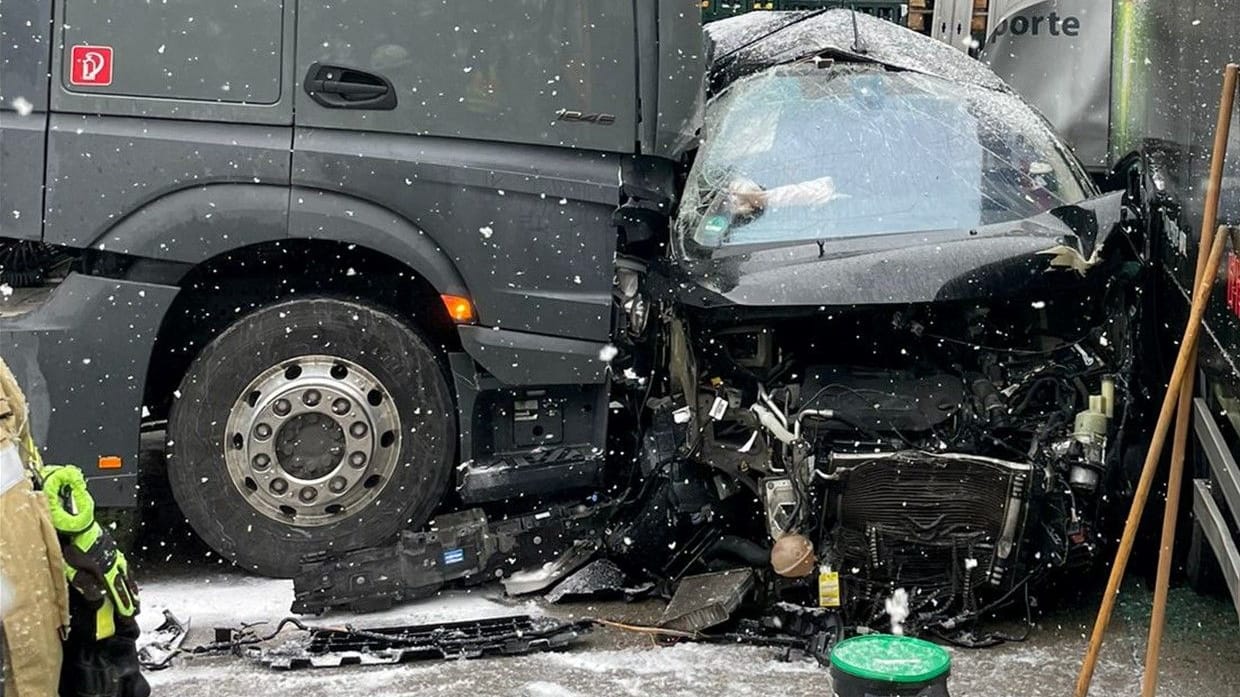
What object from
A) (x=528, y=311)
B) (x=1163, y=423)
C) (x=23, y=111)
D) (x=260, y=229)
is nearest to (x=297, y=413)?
(x=260, y=229)

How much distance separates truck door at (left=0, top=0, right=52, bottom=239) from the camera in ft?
19.1

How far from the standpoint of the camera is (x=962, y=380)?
228 inches

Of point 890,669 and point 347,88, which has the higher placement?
point 347,88

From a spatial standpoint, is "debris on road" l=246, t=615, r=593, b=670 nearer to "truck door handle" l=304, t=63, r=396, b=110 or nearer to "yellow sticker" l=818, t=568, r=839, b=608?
"yellow sticker" l=818, t=568, r=839, b=608

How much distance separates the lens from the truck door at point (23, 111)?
19.1ft

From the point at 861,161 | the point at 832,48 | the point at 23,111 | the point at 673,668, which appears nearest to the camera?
the point at 673,668

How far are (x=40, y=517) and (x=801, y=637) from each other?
2497 mm

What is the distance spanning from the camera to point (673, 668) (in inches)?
210

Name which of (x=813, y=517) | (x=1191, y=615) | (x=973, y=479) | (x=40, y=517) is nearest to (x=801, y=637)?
(x=813, y=517)

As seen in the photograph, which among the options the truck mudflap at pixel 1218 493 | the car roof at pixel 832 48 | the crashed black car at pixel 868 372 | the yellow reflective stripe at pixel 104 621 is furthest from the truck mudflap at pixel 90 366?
the truck mudflap at pixel 1218 493

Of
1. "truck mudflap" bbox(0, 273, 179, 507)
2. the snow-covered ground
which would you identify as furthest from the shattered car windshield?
"truck mudflap" bbox(0, 273, 179, 507)

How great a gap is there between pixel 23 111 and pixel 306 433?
1.50m

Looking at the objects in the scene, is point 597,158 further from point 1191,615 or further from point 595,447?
point 1191,615

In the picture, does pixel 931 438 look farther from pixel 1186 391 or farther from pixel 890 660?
pixel 890 660
